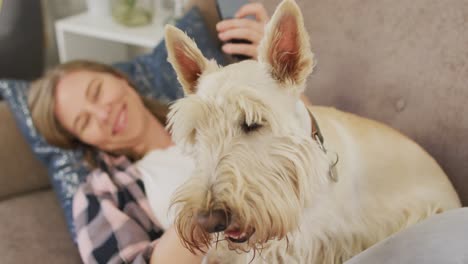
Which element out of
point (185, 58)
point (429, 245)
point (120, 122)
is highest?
point (185, 58)

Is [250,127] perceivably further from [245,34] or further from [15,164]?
[15,164]

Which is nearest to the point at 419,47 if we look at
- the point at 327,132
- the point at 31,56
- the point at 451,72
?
the point at 451,72

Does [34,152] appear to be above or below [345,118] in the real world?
below

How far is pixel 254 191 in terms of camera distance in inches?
31.5

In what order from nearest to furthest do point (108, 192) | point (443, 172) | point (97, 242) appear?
1. point (443, 172)
2. point (97, 242)
3. point (108, 192)

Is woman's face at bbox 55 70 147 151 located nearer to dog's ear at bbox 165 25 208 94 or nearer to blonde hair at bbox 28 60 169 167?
blonde hair at bbox 28 60 169 167

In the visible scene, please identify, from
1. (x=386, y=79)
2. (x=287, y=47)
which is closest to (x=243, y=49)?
(x=386, y=79)

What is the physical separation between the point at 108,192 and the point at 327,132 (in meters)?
0.80

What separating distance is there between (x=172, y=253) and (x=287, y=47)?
59 centimetres

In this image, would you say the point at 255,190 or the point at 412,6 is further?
the point at 412,6

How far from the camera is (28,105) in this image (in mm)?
1801

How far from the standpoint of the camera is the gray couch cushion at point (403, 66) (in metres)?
1.18

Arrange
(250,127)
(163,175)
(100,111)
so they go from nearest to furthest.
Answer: (250,127), (163,175), (100,111)

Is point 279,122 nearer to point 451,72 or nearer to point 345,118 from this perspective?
point 345,118
